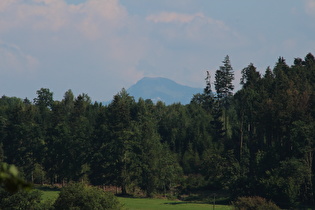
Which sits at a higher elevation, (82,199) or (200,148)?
(200,148)

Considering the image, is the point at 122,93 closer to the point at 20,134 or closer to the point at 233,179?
the point at 20,134

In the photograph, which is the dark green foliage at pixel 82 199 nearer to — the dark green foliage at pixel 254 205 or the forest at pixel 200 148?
the dark green foliage at pixel 254 205

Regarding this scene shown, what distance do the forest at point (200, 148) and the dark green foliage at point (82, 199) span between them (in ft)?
128

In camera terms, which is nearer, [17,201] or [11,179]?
[11,179]

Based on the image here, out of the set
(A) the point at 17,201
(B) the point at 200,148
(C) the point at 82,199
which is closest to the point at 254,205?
(C) the point at 82,199

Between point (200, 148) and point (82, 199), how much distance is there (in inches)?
2981

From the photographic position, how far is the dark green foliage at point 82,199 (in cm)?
4450

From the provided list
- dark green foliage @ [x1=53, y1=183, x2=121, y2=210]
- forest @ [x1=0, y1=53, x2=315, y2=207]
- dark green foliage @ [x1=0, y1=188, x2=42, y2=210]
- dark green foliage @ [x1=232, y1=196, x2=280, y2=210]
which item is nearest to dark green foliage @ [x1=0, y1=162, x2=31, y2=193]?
dark green foliage @ [x1=53, y1=183, x2=121, y2=210]

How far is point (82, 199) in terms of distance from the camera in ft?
146

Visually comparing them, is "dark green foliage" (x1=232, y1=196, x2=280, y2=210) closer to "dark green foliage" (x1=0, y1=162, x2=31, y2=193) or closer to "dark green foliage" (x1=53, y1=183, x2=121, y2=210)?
"dark green foliage" (x1=53, y1=183, x2=121, y2=210)

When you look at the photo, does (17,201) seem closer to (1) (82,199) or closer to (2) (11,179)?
(1) (82,199)

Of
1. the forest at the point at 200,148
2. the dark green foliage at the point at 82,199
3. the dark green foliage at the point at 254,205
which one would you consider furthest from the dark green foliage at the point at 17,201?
the forest at the point at 200,148

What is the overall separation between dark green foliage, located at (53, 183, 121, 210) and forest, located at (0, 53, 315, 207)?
Answer: 3902cm

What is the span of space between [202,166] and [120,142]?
57.2 feet
